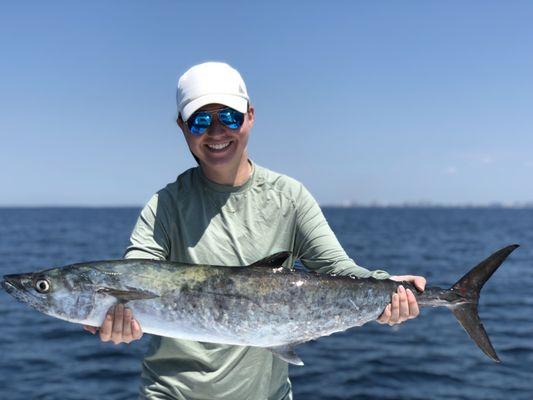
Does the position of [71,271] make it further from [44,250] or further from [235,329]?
[44,250]

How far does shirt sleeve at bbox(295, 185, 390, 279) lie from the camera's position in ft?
13.3

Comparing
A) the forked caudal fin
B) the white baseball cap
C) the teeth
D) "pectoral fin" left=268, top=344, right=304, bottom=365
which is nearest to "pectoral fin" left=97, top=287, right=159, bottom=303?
"pectoral fin" left=268, top=344, right=304, bottom=365

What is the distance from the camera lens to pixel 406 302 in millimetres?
3945

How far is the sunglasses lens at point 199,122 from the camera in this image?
12.7ft

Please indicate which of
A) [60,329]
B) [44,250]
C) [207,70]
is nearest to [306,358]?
[60,329]

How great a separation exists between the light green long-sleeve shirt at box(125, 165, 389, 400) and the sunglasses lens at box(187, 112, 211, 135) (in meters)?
0.41

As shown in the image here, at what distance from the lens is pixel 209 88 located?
384 cm

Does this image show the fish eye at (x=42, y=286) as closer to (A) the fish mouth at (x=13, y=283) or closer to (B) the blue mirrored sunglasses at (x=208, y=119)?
(A) the fish mouth at (x=13, y=283)

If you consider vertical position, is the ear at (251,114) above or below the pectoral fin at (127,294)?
above

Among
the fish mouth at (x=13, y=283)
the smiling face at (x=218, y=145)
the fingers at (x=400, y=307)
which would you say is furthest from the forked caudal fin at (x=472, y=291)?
the fish mouth at (x=13, y=283)

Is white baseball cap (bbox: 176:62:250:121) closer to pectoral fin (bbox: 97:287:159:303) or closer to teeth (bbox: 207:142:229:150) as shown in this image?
teeth (bbox: 207:142:229:150)

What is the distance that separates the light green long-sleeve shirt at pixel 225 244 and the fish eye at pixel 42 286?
56 centimetres

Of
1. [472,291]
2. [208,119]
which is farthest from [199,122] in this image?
[472,291]

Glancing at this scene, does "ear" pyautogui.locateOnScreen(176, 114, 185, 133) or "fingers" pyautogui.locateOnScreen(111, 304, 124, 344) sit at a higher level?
"ear" pyautogui.locateOnScreen(176, 114, 185, 133)
